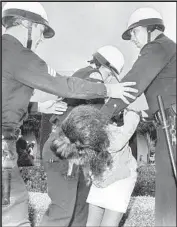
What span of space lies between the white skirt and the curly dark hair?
52cm

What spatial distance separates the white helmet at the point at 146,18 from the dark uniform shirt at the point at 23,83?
0.57 metres

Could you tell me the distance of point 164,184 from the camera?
9.68 ft

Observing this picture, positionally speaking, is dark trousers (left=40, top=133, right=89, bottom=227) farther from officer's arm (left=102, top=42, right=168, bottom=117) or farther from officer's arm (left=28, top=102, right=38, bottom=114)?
officer's arm (left=102, top=42, right=168, bottom=117)

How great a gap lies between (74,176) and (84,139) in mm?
824

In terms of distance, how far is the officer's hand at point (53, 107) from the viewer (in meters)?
4.03

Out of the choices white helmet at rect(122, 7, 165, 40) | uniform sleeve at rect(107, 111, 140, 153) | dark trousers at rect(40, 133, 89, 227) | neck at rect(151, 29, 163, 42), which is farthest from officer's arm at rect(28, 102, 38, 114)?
neck at rect(151, 29, 163, 42)

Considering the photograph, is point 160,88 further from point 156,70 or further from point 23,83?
point 23,83

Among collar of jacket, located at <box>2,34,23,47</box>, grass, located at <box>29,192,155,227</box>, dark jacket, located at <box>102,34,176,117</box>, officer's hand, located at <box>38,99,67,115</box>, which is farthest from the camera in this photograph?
grass, located at <box>29,192,155,227</box>

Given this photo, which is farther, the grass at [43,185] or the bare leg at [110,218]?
the grass at [43,185]

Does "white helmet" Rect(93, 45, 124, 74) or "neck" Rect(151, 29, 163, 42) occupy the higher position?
"white helmet" Rect(93, 45, 124, 74)

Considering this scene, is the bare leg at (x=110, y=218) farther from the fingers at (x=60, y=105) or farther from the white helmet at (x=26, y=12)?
the white helmet at (x=26, y=12)

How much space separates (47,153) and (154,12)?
1502mm

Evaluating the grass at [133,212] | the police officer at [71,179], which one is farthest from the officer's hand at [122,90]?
the grass at [133,212]

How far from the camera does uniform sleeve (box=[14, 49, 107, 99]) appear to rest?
311 cm
